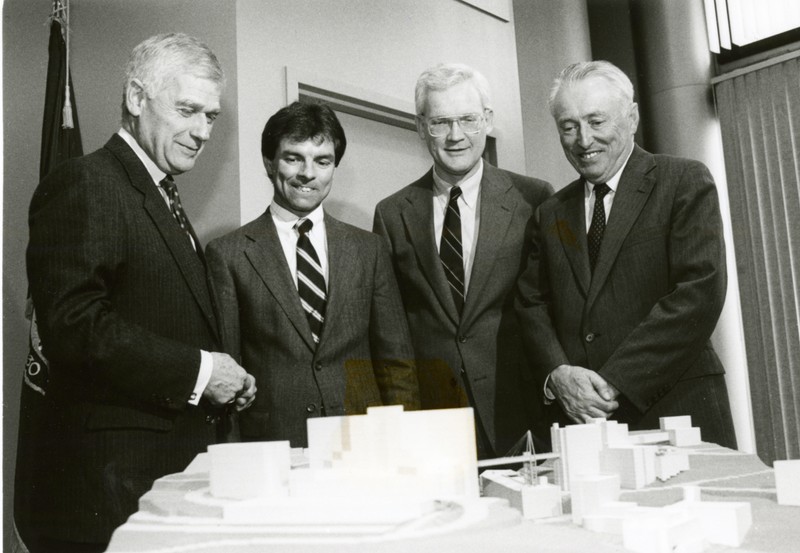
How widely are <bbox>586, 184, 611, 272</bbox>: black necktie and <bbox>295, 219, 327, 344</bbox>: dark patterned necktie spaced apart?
55 cm

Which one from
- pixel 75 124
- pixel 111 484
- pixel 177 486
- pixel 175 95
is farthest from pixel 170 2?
pixel 177 486

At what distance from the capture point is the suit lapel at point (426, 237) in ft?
5.53

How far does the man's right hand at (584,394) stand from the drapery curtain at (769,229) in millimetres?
1382

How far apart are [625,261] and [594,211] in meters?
0.14

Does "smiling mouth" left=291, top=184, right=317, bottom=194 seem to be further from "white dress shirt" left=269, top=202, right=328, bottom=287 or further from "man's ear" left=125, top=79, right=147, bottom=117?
"man's ear" left=125, top=79, right=147, bottom=117

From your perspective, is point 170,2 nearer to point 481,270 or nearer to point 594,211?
point 481,270

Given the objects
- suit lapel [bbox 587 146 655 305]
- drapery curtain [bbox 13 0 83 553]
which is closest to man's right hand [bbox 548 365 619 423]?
suit lapel [bbox 587 146 655 305]

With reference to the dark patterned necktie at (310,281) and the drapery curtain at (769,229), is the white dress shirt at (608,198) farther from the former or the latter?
the drapery curtain at (769,229)

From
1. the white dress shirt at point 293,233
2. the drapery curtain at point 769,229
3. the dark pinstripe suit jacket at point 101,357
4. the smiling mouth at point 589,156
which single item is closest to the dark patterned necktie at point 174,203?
the dark pinstripe suit jacket at point 101,357

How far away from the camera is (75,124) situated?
6.46 ft

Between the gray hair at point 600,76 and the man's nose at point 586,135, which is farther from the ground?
the gray hair at point 600,76

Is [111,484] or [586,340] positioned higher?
[586,340]

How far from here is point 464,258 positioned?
1.73 metres

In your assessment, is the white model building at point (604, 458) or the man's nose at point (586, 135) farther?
the man's nose at point (586, 135)
